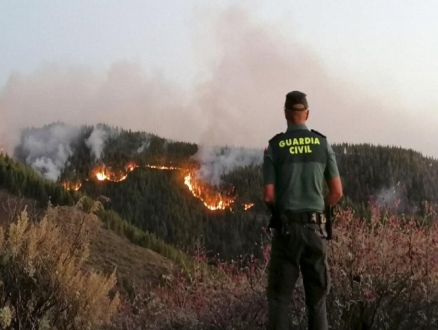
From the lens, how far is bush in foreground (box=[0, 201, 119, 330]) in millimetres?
6668

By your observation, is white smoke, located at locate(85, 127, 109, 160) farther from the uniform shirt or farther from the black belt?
the black belt

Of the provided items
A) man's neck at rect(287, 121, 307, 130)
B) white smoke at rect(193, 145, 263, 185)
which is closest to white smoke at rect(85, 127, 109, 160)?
white smoke at rect(193, 145, 263, 185)

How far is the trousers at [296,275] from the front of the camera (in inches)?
194

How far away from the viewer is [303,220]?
492 cm

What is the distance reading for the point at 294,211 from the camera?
4945mm

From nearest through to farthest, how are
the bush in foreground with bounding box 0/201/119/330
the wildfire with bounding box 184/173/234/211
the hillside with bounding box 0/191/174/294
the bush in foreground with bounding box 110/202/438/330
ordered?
the bush in foreground with bounding box 110/202/438/330 → the bush in foreground with bounding box 0/201/119/330 → the hillside with bounding box 0/191/174/294 → the wildfire with bounding box 184/173/234/211

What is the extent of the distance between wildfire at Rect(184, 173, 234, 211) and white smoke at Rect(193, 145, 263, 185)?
4.29 m

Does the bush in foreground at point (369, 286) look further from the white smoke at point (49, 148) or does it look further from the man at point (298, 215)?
the white smoke at point (49, 148)

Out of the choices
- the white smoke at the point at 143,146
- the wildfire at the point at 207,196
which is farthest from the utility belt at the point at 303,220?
the white smoke at the point at 143,146

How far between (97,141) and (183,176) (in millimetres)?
40750

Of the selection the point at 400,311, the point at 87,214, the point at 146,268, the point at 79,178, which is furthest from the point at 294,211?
the point at 79,178

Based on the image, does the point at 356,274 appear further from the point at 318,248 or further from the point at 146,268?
the point at 146,268

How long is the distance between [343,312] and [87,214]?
323cm

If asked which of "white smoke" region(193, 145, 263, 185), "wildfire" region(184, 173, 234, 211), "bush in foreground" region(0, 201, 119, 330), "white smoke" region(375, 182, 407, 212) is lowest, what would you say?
"bush in foreground" region(0, 201, 119, 330)
